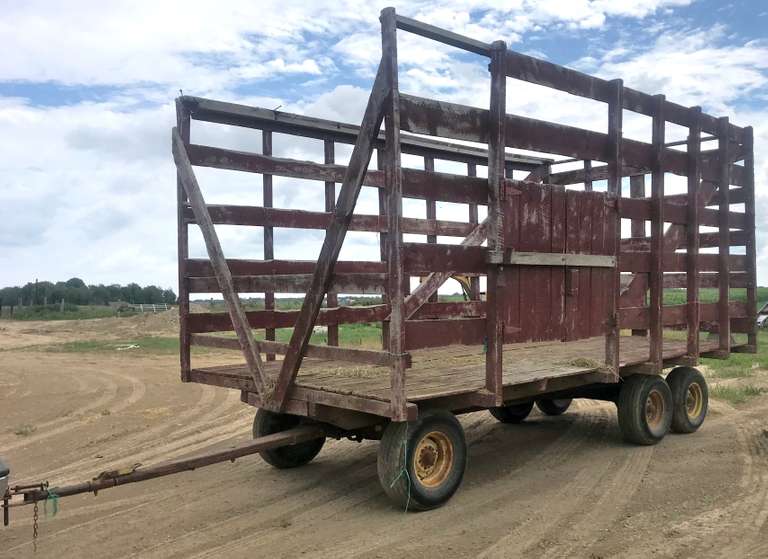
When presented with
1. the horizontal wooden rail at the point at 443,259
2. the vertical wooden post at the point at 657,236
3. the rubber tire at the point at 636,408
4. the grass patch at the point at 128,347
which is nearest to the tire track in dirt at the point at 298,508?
the horizontal wooden rail at the point at 443,259

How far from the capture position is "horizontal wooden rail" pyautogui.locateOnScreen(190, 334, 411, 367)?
15.1 feet

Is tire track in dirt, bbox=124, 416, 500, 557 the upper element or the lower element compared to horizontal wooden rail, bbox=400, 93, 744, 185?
lower

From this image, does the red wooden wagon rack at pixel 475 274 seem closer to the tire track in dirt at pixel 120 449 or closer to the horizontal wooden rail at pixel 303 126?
the horizontal wooden rail at pixel 303 126

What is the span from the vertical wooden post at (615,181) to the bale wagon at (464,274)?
1 centimetres

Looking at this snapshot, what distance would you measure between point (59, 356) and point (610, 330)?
17651 mm

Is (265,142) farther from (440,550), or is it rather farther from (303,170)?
(440,550)

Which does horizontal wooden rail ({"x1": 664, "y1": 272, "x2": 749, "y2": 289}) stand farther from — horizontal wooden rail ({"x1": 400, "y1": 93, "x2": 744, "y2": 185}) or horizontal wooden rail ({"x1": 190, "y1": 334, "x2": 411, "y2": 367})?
horizontal wooden rail ({"x1": 190, "y1": 334, "x2": 411, "y2": 367})

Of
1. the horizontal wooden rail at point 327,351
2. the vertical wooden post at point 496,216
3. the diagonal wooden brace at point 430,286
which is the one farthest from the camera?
the diagonal wooden brace at point 430,286

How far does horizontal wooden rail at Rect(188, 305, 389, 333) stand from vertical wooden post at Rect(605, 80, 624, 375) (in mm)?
2296

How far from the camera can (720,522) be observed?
4703mm

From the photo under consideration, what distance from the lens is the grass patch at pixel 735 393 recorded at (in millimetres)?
10047

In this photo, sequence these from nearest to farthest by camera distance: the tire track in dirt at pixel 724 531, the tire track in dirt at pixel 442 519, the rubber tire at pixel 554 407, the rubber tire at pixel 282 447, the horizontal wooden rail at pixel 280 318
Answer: the tire track in dirt at pixel 724 531
the tire track in dirt at pixel 442 519
the rubber tire at pixel 282 447
the horizontal wooden rail at pixel 280 318
the rubber tire at pixel 554 407

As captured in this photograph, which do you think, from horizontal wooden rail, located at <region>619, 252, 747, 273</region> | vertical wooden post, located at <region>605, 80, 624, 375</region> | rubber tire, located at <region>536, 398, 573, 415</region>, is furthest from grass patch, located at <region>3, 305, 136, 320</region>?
vertical wooden post, located at <region>605, 80, 624, 375</region>

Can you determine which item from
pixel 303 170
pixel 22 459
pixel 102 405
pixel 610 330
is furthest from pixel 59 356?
pixel 610 330
